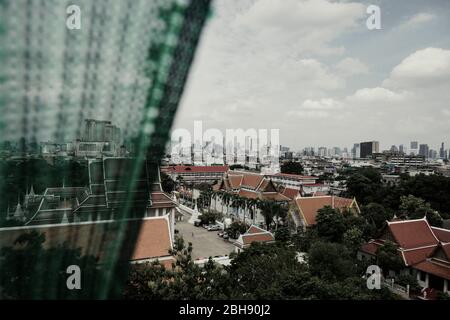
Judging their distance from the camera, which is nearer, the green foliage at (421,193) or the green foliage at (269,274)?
the green foliage at (269,274)

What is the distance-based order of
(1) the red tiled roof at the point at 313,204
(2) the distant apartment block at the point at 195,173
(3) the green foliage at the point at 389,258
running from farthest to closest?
(2) the distant apartment block at the point at 195,173
(1) the red tiled roof at the point at 313,204
(3) the green foliage at the point at 389,258

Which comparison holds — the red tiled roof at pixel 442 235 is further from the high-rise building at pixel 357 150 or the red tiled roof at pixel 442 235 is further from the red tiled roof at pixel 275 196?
the high-rise building at pixel 357 150

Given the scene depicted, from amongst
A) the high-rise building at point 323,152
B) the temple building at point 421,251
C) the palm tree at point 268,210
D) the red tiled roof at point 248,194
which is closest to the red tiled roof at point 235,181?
the red tiled roof at point 248,194

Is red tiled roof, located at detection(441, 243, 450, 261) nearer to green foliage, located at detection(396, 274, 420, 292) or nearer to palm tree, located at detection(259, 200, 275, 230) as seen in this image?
green foliage, located at detection(396, 274, 420, 292)

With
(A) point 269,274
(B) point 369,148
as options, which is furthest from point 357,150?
(A) point 269,274

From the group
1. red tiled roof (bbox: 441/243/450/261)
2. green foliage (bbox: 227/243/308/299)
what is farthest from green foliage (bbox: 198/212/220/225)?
red tiled roof (bbox: 441/243/450/261)

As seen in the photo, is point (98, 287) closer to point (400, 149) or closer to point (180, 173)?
point (180, 173)

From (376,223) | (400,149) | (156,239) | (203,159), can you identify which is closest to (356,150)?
(400,149)
